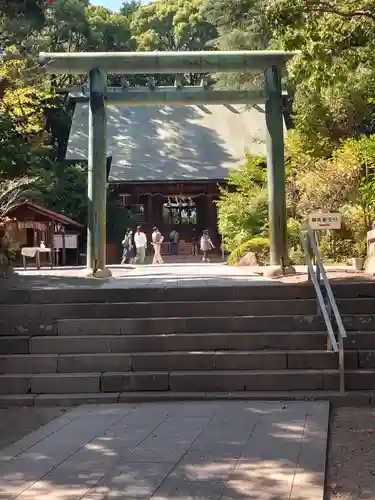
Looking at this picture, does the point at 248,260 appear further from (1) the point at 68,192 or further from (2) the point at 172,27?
(2) the point at 172,27

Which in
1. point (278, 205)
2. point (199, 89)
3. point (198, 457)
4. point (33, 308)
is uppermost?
point (199, 89)

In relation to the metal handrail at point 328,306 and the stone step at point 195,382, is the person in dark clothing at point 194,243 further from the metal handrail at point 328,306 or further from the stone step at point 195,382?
the stone step at point 195,382

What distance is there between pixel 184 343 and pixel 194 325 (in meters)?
0.36

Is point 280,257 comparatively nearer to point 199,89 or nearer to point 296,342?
point 199,89

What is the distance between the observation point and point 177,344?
7.34 metres

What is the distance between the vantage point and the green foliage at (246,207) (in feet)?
64.0

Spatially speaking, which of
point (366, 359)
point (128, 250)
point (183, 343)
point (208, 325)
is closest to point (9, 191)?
point (208, 325)

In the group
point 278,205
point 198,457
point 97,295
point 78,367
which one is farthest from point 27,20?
point 198,457

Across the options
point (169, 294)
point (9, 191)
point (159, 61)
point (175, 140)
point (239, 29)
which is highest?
point (239, 29)

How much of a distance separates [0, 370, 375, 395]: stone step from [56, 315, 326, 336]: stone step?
824 millimetres

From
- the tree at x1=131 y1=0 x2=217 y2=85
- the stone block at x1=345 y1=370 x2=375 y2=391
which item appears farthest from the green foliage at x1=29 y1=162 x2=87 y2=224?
the stone block at x1=345 y1=370 x2=375 y2=391

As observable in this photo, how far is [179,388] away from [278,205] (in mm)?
6210

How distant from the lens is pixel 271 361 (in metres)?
7.02

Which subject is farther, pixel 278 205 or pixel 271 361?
pixel 278 205
